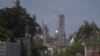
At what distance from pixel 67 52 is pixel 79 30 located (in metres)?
10.3

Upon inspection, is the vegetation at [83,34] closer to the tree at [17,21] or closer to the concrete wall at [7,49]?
the tree at [17,21]

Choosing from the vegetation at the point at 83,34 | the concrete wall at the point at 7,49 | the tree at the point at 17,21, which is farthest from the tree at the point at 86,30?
the concrete wall at the point at 7,49

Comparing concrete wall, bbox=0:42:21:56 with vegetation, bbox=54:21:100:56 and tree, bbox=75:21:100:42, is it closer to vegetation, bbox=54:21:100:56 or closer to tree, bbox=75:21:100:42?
vegetation, bbox=54:21:100:56

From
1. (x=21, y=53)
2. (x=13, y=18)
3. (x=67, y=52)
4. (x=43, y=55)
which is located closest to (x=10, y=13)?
(x=13, y=18)

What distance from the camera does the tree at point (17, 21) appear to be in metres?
74.4

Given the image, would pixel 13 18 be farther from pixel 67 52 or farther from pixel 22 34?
pixel 67 52

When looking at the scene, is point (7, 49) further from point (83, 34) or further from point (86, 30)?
point (83, 34)

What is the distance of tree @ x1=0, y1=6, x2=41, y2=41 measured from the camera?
74.4 m

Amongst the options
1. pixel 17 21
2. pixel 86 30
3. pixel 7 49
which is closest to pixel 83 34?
pixel 86 30

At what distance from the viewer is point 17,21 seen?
76.9 meters

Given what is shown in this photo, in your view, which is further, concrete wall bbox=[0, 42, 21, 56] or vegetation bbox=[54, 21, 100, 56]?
vegetation bbox=[54, 21, 100, 56]

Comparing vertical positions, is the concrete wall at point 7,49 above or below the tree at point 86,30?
below

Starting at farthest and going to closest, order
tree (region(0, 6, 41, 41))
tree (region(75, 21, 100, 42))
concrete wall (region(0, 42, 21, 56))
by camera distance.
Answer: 1. tree (region(75, 21, 100, 42))
2. tree (region(0, 6, 41, 41))
3. concrete wall (region(0, 42, 21, 56))

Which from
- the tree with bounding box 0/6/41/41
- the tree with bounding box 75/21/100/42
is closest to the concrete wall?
the tree with bounding box 0/6/41/41
